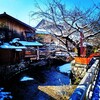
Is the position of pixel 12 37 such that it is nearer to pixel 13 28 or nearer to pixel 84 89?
pixel 13 28

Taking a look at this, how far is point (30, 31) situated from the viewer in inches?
1288

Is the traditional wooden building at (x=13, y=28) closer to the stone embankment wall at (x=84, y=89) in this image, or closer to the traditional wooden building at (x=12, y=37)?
the traditional wooden building at (x=12, y=37)

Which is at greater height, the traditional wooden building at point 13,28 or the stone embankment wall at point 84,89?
the traditional wooden building at point 13,28

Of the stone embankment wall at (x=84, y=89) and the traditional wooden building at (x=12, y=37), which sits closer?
the stone embankment wall at (x=84, y=89)

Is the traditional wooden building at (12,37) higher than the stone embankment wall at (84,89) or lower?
higher

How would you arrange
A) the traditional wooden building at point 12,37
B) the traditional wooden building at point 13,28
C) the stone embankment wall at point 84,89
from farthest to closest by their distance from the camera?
the traditional wooden building at point 13,28 < the traditional wooden building at point 12,37 < the stone embankment wall at point 84,89

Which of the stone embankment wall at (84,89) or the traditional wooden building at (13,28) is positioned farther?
the traditional wooden building at (13,28)

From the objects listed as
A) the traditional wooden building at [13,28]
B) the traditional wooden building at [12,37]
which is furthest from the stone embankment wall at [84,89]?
the traditional wooden building at [13,28]

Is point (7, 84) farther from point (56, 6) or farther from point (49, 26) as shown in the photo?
point (56, 6)

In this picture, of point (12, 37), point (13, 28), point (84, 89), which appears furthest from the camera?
point (13, 28)

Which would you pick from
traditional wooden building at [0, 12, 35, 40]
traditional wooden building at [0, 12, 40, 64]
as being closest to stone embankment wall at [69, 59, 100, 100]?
traditional wooden building at [0, 12, 40, 64]

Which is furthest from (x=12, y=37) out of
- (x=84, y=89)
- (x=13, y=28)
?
(x=84, y=89)

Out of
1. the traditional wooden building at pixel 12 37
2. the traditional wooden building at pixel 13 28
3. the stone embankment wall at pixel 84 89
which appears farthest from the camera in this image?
the traditional wooden building at pixel 13 28

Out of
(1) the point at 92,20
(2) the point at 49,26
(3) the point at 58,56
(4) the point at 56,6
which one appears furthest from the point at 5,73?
(3) the point at 58,56
